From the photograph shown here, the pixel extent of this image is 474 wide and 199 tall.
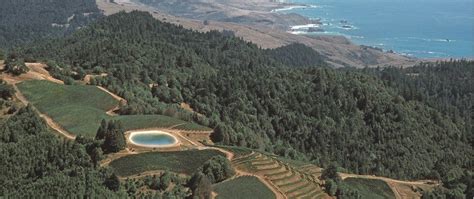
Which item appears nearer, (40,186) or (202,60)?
(40,186)

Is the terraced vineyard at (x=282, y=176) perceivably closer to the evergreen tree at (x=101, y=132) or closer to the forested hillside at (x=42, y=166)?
the evergreen tree at (x=101, y=132)

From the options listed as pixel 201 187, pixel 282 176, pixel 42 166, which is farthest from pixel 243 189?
pixel 42 166

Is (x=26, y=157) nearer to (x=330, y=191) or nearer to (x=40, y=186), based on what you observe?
(x=40, y=186)

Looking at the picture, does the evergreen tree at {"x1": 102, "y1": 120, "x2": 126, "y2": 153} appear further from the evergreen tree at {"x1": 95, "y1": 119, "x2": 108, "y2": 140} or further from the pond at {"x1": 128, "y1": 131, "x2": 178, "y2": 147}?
the pond at {"x1": 128, "y1": 131, "x2": 178, "y2": 147}

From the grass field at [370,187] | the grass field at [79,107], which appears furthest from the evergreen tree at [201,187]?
the grass field at [370,187]

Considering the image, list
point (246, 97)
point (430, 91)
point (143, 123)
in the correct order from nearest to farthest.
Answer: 1. point (143, 123)
2. point (246, 97)
3. point (430, 91)

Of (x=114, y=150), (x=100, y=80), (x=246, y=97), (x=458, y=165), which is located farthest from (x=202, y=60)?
(x=114, y=150)

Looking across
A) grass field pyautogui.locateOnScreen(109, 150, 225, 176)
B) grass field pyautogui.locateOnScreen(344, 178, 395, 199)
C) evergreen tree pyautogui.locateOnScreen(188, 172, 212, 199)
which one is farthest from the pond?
grass field pyautogui.locateOnScreen(344, 178, 395, 199)
